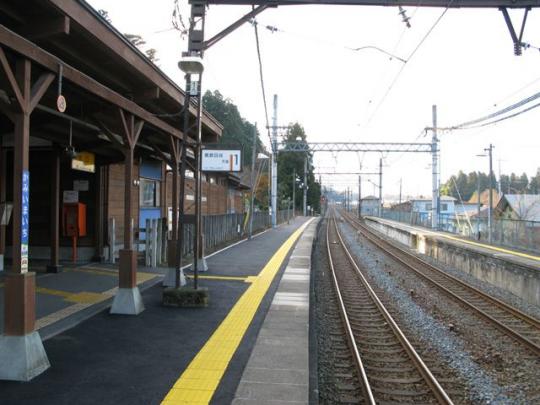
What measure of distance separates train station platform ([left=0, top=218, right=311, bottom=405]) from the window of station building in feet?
24.2

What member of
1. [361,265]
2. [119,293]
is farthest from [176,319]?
[361,265]

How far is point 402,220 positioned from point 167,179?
45.7 meters

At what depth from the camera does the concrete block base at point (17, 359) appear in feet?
17.7

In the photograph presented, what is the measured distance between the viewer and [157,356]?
643 cm

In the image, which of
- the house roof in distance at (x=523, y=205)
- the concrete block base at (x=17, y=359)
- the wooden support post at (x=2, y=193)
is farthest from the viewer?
the house roof in distance at (x=523, y=205)

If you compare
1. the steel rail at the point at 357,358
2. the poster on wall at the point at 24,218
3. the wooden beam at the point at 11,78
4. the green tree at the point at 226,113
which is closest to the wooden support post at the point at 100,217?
the steel rail at the point at 357,358

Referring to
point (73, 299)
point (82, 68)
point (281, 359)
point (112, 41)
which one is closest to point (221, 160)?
point (73, 299)

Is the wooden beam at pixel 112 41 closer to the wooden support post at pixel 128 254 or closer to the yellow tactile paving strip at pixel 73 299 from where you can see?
the wooden support post at pixel 128 254

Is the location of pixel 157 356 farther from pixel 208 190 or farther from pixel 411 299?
pixel 208 190

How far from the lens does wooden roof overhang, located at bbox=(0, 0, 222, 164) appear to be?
5.89 metres

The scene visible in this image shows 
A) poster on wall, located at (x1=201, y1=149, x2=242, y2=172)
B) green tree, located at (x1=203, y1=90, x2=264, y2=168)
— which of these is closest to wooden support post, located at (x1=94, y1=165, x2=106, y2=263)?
poster on wall, located at (x1=201, y1=149, x2=242, y2=172)

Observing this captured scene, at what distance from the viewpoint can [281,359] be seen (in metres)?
6.42

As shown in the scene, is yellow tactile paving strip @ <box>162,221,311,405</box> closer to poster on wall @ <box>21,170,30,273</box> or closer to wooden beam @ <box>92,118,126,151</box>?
poster on wall @ <box>21,170,30,273</box>

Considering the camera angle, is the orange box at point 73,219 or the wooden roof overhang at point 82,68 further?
the orange box at point 73,219
